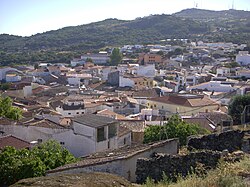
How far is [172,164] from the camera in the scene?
8.86 metres

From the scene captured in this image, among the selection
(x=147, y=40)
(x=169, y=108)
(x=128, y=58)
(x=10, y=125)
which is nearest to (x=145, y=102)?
(x=169, y=108)

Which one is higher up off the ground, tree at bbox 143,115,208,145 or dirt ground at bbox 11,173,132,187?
dirt ground at bbox 11,173,132,187

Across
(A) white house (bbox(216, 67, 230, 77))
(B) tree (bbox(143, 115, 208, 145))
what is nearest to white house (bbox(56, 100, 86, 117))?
(B) tree (bbox(143, 115, 208, 145))

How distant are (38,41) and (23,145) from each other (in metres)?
132

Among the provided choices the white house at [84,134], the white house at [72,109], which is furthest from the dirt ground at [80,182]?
the white house at [72,109]

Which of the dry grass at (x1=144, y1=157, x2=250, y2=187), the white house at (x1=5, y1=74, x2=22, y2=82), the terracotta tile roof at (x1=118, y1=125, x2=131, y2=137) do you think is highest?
the dry grass at (x1=144, y1=157, x2=250, y2=187)

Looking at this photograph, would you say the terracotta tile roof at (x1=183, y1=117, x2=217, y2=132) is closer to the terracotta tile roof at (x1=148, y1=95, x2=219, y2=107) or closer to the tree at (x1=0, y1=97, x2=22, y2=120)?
the terracotta tile roof at (x1=148, y1=95, x2=219, y2=107)

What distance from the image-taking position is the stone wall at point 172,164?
28.4ft

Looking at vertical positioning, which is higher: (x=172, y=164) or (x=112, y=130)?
(x=172, y=164)

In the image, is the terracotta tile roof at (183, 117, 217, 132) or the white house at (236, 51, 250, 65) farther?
the white house at (236, 51, 250, 65)

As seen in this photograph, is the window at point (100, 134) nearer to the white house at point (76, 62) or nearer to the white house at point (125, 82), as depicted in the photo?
the white house at point (125, 82)

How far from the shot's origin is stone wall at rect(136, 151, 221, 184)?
8.66m

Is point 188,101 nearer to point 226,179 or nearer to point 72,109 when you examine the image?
point 72,109

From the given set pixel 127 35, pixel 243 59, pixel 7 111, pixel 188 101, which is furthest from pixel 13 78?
pixel 127 35
